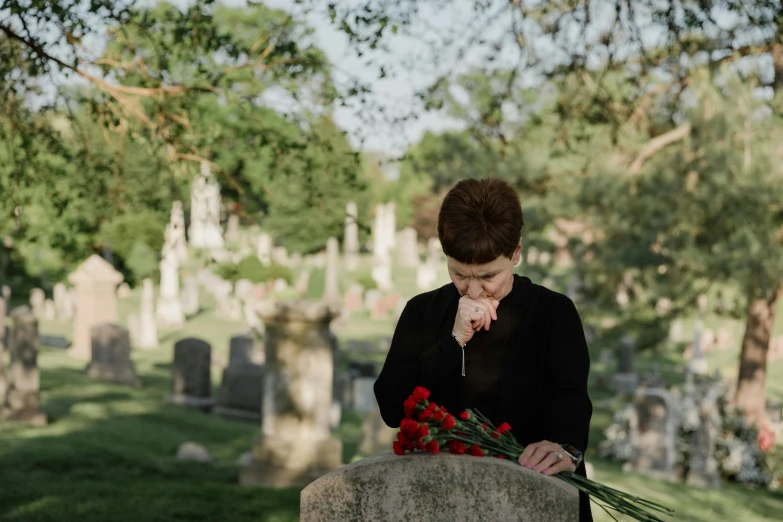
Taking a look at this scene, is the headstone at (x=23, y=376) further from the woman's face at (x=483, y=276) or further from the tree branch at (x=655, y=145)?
the woman's face at (x=483, y=276)

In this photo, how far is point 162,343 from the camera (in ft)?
91.3

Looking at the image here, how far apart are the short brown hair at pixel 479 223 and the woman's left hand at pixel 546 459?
23.4 inches

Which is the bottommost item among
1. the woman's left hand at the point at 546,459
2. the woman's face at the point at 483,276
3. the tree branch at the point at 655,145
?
the woman's left hand at the point at 546,459

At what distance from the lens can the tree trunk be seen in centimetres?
1866

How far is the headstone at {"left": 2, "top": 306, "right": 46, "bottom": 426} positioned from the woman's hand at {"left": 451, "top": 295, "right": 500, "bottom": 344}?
11.7 m

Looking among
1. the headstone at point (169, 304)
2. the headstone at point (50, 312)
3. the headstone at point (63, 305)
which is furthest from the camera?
the headstone at point (63, 305)

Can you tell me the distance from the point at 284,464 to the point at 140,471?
1.55 meters

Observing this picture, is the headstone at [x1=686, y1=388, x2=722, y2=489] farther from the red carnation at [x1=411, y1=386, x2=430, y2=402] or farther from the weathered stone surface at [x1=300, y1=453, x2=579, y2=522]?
the red carnation at [x1=411, y1=386, x2=430, y2=402]

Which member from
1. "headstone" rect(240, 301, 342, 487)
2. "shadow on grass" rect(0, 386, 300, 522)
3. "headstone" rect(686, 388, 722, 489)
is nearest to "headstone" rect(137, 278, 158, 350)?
"shadow on grass" rect(0, 386, 300, 522)

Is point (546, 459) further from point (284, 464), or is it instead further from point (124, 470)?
point (124, 470)

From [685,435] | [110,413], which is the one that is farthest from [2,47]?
[685,435]

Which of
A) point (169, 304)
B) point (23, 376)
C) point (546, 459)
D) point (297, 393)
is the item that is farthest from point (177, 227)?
point (169, 304)

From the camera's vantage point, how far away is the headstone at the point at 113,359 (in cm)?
1911

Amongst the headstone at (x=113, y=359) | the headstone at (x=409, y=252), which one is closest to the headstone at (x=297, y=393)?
the headstone at (x=113, y=359)
